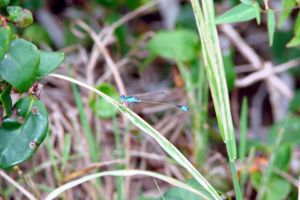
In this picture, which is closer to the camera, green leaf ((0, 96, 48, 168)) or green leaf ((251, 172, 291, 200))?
green leaf ((0, 96, 48, 168))

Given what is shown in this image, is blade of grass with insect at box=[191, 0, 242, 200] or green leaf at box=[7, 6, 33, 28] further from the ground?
green leaf at box=[7, 6, 33, 28]

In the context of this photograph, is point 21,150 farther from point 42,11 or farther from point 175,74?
point 42,11

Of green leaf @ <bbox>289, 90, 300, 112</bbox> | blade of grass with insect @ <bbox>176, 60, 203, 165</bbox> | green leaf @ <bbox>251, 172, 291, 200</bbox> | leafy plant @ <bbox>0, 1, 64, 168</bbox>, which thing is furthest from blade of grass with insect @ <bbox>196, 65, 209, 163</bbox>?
leafy plant @ <bbox>0, 1, 64, 168</bbox>

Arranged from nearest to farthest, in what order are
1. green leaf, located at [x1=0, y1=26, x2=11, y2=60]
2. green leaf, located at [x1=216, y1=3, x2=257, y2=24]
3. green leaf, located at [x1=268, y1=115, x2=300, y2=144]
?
green leaf, located at [x1=0, y1=26, x2=11, y2=60] → green leaf, located at [x1=216, y1=3, x2=257, y2=24] → green leaf, located at [x1=268, y1=115, x2=300, y2=144]

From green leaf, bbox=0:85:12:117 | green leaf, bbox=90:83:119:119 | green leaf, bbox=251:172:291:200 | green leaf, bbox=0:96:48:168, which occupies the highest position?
green leaf, bbox=0:85:12:117

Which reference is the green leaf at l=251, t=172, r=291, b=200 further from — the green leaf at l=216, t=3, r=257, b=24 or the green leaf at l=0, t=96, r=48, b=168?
the green leaf at l=0, t=96, r=48, b=168

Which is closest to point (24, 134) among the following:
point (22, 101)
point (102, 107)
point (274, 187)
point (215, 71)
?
point (22, 101)

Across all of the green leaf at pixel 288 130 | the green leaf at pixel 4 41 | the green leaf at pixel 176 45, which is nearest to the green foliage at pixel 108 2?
the green leaf at pixel 176 45
